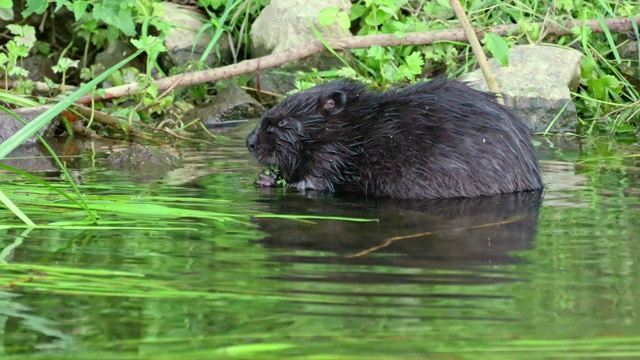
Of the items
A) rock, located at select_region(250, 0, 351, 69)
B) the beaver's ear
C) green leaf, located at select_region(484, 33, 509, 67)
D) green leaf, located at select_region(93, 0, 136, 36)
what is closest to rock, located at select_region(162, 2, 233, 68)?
rock, located at select_region(250, 0, 351, 69)

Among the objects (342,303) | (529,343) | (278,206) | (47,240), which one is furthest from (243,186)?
(529,343)

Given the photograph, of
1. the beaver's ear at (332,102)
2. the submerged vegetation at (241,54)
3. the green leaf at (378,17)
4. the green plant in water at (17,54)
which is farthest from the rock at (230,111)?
the beaver's ear at (332,102)

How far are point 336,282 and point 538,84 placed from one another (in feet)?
18.2

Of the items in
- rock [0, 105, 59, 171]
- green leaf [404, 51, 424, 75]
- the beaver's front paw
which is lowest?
rock [0, 105, 59, 171]

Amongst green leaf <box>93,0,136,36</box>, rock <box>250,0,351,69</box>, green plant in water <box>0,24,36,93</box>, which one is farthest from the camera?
rock <box>250,0,351,69</box>

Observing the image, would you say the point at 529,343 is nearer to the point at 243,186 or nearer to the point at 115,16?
the point at 243,186

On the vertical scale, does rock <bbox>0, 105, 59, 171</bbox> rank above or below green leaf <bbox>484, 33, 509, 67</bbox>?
below

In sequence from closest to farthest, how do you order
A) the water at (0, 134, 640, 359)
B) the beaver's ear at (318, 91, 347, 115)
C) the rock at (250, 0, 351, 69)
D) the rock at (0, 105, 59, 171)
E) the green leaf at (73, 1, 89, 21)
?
the water at (0, 134, 640, 359), the beaver's ear at (318, 91, 347, 115), the rock at (0, 105, 59, 171), the green leaf at (73, 1, 89, 21), the rock at (250, 0, 351, 69)

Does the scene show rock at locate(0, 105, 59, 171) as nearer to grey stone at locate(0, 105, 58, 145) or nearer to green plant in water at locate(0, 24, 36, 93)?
grey stone at locate(0, 105, 58, 145)

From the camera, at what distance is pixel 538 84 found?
8484 millimetres

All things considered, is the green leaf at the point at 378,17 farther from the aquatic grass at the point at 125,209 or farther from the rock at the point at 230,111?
the aquatic grass at the point at 125,209

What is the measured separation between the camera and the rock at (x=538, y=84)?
8.44 m

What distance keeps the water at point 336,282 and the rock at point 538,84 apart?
3193 millimetres

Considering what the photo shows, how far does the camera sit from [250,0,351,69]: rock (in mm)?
9336
